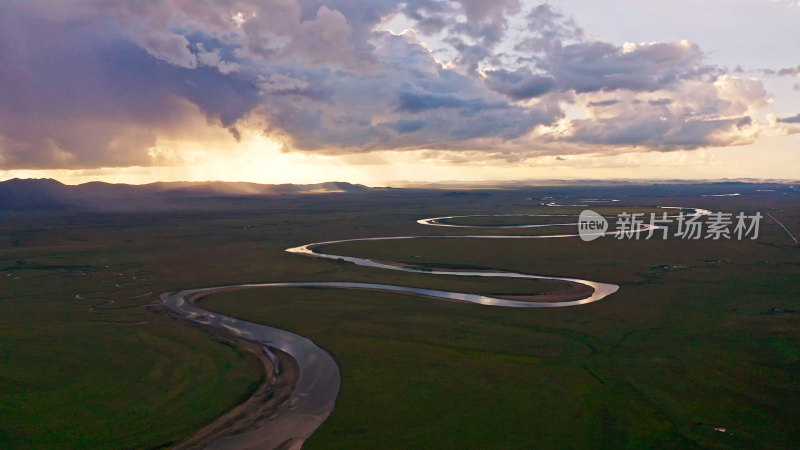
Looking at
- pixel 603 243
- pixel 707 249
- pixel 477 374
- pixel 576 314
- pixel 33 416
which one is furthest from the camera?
pixel 603 243

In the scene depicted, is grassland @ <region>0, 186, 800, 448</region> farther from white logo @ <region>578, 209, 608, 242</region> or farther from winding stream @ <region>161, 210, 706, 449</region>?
white logo @ <region>578, 209, 608, 242</region>

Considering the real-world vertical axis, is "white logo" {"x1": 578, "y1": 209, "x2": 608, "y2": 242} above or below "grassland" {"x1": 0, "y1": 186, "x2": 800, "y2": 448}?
above

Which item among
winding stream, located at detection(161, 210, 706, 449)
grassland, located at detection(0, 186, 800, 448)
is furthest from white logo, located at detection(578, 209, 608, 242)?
winding stream, located at detection(161, 210, 706, 449)

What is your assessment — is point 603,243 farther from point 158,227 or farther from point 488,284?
point 158,227

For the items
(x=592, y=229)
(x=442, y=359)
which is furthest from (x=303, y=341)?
(x=592, y=229)

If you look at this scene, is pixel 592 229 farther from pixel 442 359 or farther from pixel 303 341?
pixel 442 359

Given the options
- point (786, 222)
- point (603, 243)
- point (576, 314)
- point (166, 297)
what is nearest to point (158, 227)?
point (166, 297)

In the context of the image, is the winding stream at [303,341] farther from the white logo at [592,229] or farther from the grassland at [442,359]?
the white logo at [592,229]
